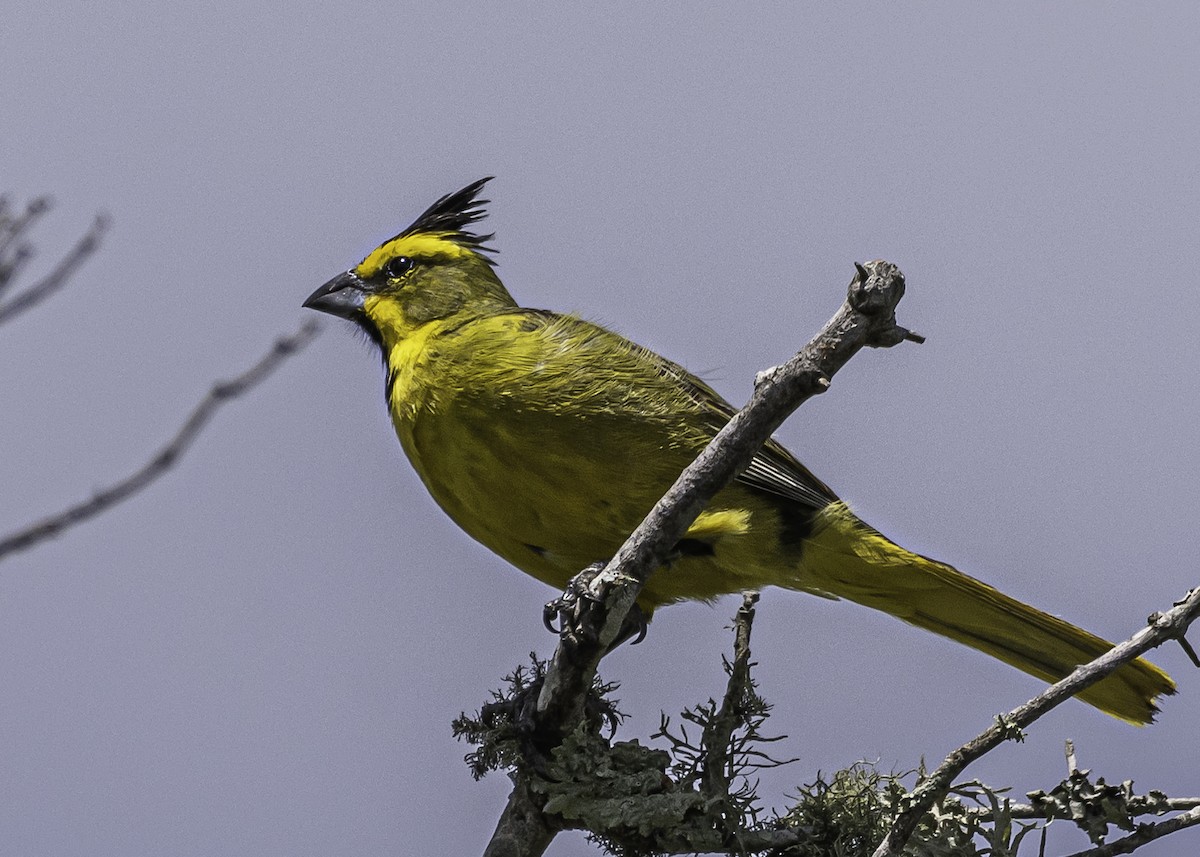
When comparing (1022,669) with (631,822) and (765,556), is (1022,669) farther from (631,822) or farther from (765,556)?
(631,822)

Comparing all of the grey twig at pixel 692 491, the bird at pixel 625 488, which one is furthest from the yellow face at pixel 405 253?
the grey twig at pixel 692 491

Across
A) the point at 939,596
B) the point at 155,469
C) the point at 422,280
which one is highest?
the point at 422,280

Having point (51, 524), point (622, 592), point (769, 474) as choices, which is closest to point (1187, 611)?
point (622, 592)

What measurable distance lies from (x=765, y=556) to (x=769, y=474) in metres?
0.27

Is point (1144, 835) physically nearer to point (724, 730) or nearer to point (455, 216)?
point (724, 730)

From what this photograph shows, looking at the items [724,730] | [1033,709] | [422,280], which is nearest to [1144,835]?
[1033,709]

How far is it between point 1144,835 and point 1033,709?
36 centimetres

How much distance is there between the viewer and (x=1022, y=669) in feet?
16.3

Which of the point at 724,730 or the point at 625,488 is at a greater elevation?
the point at 625,488

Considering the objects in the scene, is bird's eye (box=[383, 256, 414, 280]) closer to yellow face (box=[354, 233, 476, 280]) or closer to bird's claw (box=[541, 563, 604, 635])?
yellow face (box=[354, 233, 476, 280])

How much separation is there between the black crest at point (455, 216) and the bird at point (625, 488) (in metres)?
0.80

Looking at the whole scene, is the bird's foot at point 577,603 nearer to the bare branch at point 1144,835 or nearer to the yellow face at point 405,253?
the bare branch at point 1144,835

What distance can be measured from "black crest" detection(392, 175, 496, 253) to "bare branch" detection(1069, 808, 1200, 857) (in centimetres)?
355

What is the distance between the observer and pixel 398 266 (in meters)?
5.68
